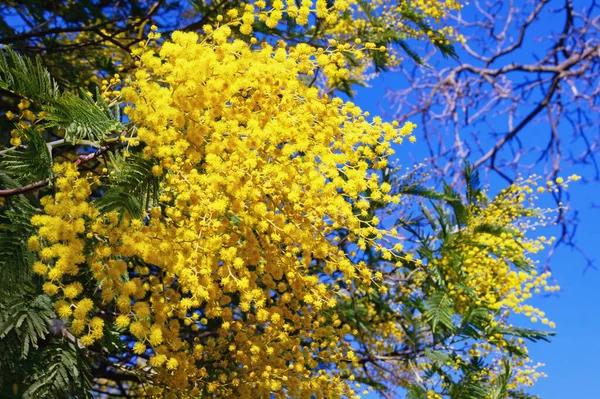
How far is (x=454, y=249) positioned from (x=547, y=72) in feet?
6.96

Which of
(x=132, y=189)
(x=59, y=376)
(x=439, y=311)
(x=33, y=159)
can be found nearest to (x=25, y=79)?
(x=33, y=159)

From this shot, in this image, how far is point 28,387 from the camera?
2236 mm

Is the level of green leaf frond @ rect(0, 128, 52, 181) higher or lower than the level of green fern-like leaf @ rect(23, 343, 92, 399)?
higher

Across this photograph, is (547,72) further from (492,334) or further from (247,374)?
(247,374)

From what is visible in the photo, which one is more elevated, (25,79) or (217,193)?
(25,79)

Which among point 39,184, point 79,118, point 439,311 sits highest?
point 439,311

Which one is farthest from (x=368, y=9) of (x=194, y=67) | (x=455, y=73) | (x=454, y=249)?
(x=194, y=67)

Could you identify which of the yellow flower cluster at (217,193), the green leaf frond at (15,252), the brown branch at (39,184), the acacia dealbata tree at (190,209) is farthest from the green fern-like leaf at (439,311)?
the green leaf frond at (15,252)

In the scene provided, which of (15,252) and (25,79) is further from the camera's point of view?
(25,79)

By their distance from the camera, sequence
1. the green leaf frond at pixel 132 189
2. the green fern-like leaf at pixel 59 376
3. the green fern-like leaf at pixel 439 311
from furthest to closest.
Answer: the green fern-like leaf at pixel 439 311
the green fern-like leaf at pixel 59 376
the green leaf frond at pixel 132 189

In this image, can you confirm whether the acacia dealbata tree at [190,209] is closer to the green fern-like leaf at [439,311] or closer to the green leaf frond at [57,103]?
the green leaf frond at [57,103]

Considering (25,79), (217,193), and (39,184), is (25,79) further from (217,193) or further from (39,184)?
(217,193)

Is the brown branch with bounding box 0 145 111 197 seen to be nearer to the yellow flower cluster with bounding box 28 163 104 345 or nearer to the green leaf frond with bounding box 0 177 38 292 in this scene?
the green leaf frond with bounding box 0 177 38 292

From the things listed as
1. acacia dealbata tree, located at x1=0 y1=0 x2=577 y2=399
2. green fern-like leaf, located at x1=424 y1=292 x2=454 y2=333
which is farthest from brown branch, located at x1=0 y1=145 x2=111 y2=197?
green fern-like leaf, located at x1=424 y1=292 x2=454 y2=333
